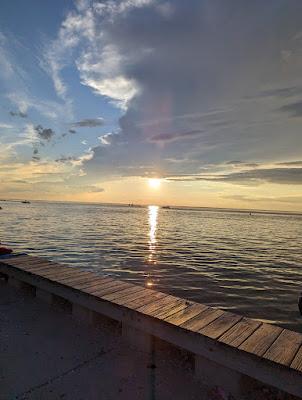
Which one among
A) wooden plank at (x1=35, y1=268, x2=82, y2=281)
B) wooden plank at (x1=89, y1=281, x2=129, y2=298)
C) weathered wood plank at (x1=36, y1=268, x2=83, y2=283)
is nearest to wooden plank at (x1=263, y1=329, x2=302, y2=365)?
wooden plank at (x1=89, y1=281, x2=129, y2=298)

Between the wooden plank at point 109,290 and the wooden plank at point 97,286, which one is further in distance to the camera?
the wooden plank at point 97,286

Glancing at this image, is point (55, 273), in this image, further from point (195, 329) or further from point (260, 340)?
point (260, 340)

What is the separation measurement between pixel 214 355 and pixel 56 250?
1751 cm

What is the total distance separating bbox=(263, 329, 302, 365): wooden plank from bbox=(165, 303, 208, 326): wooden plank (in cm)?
160

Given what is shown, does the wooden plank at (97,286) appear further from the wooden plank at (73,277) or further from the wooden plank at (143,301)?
the wooden plank at (143,301)

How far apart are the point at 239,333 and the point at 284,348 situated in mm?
763

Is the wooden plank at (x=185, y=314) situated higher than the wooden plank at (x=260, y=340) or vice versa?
the wooden plank at (x=185, y=314)

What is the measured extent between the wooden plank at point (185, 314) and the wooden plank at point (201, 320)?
90mm

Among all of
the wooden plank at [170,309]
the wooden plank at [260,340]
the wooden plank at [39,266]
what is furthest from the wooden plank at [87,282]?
the wooden plank at [260,340]

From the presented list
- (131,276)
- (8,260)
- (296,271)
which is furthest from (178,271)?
(8,260)

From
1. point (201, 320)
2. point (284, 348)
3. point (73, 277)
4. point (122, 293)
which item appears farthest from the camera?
point (73, 277)

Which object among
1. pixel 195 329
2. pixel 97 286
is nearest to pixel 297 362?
pixel 195 329

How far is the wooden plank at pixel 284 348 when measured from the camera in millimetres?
4547

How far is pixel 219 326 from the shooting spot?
5637 millimetres
